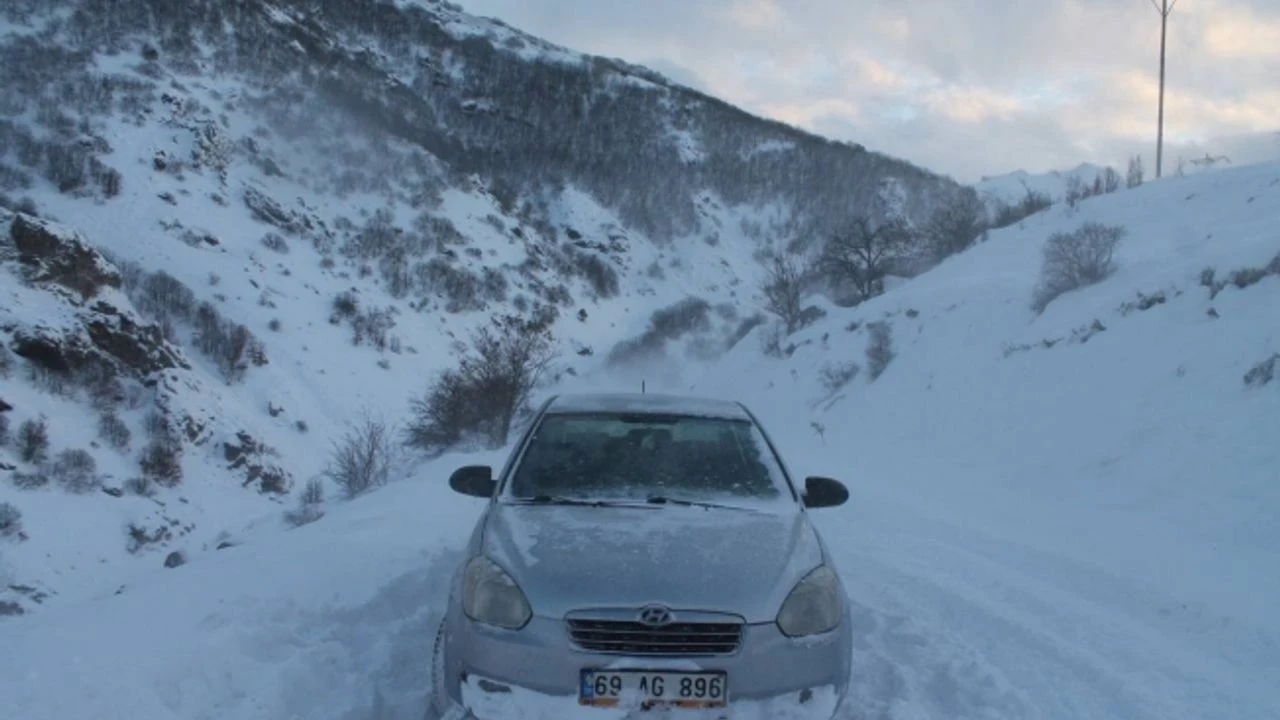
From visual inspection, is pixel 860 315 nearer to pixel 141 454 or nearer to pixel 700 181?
pixel 141 454

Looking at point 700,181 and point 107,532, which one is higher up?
point 700,181

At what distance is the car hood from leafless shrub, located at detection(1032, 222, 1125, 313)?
14.5 metres

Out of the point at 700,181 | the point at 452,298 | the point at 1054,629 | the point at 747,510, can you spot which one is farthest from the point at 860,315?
the point at 700,181

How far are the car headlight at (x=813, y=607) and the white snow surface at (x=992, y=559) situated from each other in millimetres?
795

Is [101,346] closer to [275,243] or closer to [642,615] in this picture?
[275,243]

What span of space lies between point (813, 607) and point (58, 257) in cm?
2773

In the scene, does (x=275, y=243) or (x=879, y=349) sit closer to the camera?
(x=879, y=349)

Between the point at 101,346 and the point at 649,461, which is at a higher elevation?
the point at 649,461

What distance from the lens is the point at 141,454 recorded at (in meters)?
23.2

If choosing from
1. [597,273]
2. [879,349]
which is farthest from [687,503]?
[597,273]

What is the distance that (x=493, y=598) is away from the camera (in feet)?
10.9

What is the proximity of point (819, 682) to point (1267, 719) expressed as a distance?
2455mm

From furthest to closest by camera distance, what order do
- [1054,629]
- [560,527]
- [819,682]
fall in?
[1054,629] < [560,527] < [819,682]

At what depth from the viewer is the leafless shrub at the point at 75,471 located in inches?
819
